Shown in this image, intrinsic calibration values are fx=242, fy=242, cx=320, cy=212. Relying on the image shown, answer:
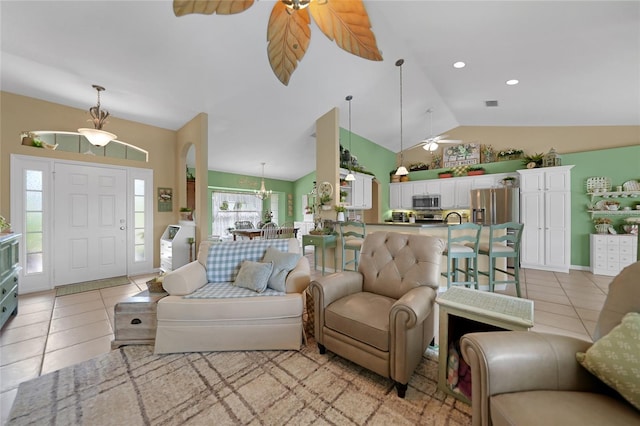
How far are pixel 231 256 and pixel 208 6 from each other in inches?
81.1

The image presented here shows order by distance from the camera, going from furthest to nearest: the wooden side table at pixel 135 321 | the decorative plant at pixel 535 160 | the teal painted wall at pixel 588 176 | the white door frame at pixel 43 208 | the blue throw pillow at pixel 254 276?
the decorative plant at pixel 535 160
the teal painted wall at pixel 588 176
the white door frame at pixel 43 208
the blue throw pillow at pixel 254 276
the wooden side table at pixel 135 321

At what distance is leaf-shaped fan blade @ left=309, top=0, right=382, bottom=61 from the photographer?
6.15 ft

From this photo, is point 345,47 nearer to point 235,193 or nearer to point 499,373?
point 499,373

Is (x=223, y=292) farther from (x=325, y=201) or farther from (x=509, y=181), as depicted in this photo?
(x=509, y=181)

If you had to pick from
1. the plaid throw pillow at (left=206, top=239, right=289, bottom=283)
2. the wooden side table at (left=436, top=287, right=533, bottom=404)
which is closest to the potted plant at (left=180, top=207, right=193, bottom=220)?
the plaid throw pillow at (left=206, top=239, right=289, bottom=283)

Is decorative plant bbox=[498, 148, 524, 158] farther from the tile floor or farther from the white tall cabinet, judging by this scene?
the tile floor

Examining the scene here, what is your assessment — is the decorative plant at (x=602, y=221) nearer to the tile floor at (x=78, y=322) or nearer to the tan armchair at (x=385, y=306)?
the tile floor at (x=78, y=322)

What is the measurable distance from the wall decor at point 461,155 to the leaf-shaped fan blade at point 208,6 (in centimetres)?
629

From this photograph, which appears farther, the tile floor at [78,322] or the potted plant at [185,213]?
the potted plant at [185,213]

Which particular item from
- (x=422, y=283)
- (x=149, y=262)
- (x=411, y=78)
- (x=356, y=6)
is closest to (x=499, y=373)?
(x=422, y=283)

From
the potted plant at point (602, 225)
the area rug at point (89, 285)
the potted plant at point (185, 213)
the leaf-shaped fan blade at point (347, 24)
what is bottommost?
the area rug at point (89, 285)

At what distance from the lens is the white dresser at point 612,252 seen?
13.6 ft

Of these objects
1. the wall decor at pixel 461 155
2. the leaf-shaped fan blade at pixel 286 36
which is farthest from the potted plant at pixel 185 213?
the wall decor at pixel 461 155

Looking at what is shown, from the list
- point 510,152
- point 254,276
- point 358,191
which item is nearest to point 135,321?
point 254,276
